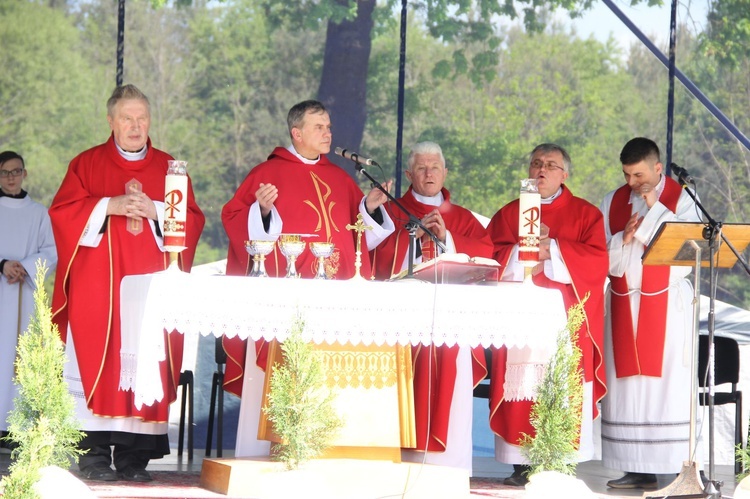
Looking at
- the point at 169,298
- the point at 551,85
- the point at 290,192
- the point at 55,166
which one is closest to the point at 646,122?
the point at 551,85

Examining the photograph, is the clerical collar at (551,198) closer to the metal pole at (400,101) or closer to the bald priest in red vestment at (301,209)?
the bald priest in red vestment at (301,209)

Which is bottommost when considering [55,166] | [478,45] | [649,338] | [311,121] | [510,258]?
[649,338]

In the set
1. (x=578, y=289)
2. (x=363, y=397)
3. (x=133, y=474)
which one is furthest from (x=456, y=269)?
(x=133, y=474)

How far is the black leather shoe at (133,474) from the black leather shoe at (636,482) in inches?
99.1

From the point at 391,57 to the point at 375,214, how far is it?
6949 mm

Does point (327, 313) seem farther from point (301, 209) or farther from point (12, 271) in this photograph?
point (12, 271)

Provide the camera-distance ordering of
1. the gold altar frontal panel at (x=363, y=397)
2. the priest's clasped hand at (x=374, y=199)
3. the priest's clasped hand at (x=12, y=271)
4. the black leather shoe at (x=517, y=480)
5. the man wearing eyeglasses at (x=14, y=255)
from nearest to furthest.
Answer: the gold altar frontal panel at (x=363, y=397) < the priest's clasped hand at (x=374, y=199) < the black leather shoe at (x=517, y=480) < the priest's clasped hand at (x=12, y=271) < the man wearing eyeglasses at (x=14, y=255)

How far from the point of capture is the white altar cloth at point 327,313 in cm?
480

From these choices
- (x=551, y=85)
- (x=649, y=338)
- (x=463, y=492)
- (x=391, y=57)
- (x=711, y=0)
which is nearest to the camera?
(x=463, y=492)

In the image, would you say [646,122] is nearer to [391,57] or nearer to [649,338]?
[391,57]

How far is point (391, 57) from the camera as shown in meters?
12.8

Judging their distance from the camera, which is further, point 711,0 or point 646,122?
point 646,122

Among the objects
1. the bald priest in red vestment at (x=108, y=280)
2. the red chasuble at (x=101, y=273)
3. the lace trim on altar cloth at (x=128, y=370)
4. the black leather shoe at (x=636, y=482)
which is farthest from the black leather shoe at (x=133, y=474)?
the black leather shoe at (x=636, y=482)

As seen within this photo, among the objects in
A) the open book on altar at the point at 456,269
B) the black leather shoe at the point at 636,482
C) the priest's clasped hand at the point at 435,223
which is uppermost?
the priest's clasped hand at the point at 435,223
